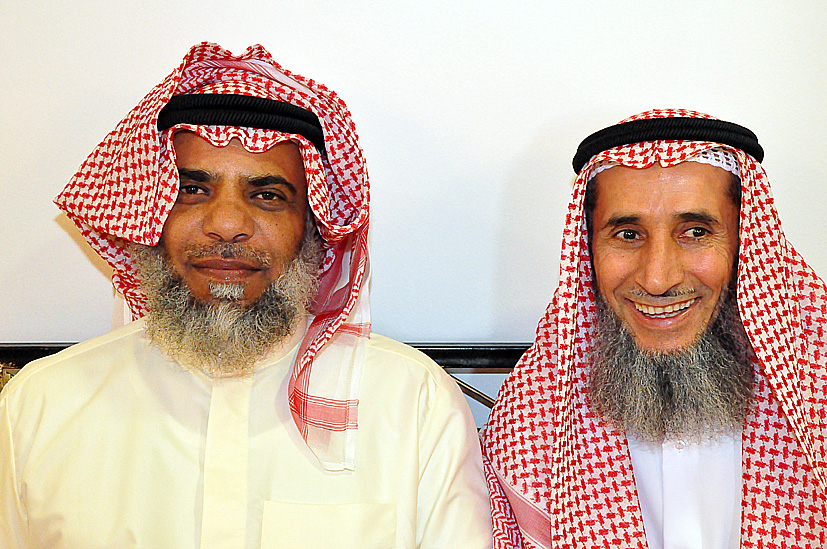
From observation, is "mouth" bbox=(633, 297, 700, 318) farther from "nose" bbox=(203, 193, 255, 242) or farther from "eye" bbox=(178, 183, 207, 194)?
"eye" bbox=(178, 183, 207, 194)

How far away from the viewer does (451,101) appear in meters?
2.26

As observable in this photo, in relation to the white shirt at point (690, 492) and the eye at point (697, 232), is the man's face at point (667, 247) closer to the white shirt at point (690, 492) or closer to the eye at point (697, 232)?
the eye at point (697, 232)

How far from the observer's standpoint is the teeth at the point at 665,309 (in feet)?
5.72

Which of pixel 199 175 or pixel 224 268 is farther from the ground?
pixel 199 175

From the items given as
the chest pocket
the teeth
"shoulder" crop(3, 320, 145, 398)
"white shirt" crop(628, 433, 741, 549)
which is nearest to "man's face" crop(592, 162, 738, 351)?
the teeth

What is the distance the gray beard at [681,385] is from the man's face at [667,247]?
0.04m

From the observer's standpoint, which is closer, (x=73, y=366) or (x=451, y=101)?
(x=73, y=366)

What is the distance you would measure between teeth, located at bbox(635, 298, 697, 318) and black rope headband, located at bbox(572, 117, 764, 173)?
372 mm

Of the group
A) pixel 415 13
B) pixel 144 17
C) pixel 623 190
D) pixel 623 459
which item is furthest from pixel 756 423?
pixel 144 17

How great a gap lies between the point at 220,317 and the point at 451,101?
99cm

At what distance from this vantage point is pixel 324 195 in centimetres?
178

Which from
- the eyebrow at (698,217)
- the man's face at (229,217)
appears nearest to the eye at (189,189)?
the man's face at (229,217)

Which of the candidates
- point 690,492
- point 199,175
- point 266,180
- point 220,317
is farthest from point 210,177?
point 690,492

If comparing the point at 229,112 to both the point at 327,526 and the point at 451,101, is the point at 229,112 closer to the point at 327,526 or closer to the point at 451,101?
the point at 451,101
